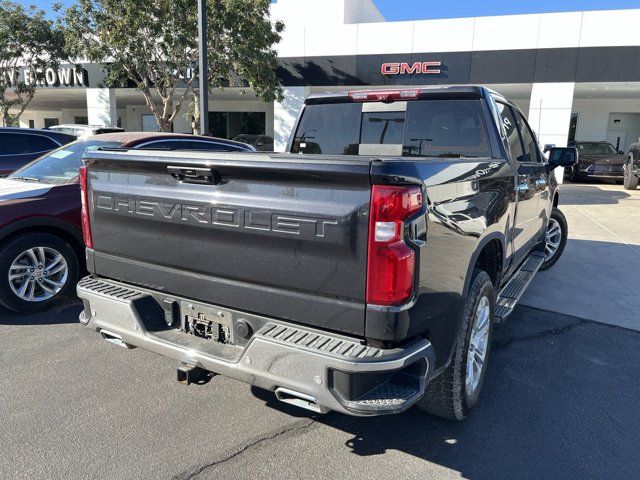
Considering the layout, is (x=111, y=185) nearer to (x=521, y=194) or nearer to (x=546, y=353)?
(x=521, y=194)

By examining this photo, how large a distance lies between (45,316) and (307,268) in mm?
3696

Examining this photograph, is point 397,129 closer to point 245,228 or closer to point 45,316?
point 245,228

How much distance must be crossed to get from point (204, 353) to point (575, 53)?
771 inches

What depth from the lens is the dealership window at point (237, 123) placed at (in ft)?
100

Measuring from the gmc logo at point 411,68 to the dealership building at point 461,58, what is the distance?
0.04 meters

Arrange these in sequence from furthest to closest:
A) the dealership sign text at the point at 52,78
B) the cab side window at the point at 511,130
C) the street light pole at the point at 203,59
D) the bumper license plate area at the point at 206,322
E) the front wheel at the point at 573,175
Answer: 1. the dealership sign text at the point at 52,78
2. the front wheel at the point at 573,175
3. the street light pole at the point at 203,59
4. the cab side window at the point at 511,130
5. the bumper license plate area at the point at 206,322

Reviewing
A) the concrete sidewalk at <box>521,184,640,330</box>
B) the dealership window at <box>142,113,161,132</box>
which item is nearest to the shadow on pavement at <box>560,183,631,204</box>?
the concrete sidewalk at <box>521,184,640,330</box>

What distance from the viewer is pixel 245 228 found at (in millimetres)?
2428

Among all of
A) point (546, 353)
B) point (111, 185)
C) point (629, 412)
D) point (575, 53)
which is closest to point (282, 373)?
point (111, 185)

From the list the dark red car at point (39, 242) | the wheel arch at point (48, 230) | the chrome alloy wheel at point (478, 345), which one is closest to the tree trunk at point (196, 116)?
the dark red car at point (39, 242)

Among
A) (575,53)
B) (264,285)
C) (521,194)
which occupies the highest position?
(575,53)

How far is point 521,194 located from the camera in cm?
404

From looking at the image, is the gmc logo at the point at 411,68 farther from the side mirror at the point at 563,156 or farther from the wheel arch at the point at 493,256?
the wheel arch at the point at 493,256

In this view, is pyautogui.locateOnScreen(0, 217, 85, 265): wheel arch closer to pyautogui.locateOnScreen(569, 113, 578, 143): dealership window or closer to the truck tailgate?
the truck tailgate
